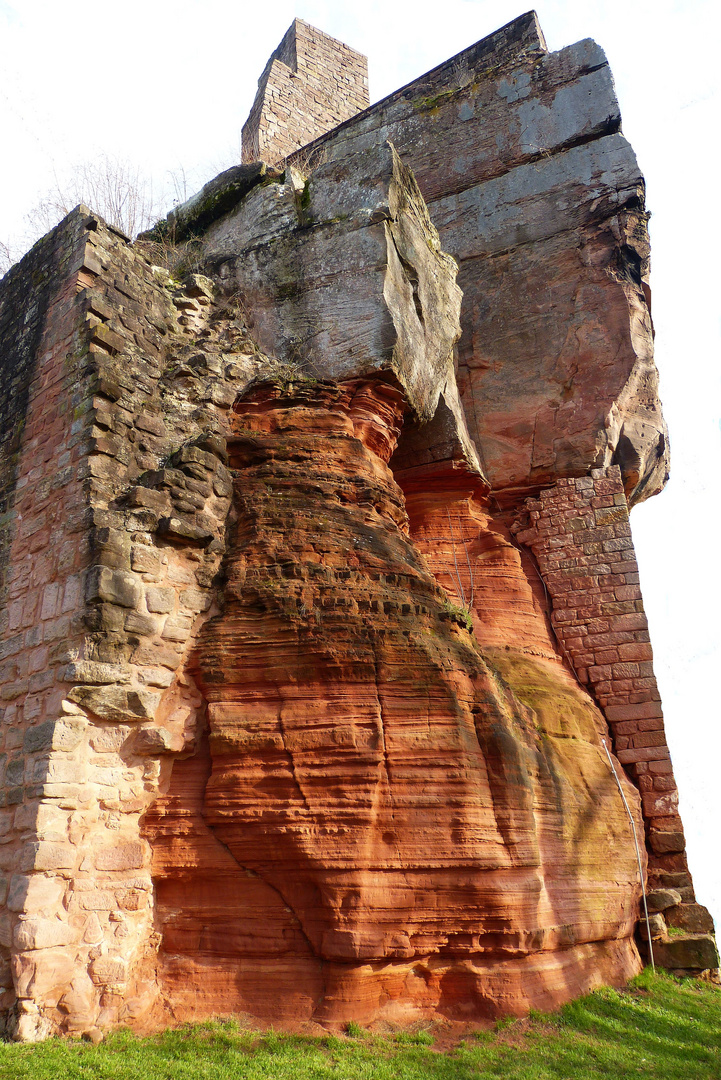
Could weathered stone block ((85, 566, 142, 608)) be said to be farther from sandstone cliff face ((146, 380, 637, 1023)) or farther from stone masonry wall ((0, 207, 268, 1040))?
sandstone cliff face ((146, 380, 637, 1023))

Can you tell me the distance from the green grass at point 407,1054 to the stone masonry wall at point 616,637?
75.6 inches

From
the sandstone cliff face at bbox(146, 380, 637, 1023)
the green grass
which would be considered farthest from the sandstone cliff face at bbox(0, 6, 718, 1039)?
the green grass

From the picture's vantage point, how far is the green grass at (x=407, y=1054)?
149 inches

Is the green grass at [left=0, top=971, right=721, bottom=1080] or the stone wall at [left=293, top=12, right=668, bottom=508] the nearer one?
the green grass at [left=0, top=971, right=721, bottom=1080]

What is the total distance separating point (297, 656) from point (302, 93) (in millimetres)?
15460

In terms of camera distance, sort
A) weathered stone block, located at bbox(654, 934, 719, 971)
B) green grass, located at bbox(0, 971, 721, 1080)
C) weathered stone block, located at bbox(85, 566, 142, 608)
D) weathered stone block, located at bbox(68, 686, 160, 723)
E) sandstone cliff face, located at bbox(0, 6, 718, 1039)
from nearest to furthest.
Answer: green grass, located at bbox(0, 971, 721, 1080) → sandstone cliff face, located at bbox(0, 6, 718, 1039) → weathered stone block, located at bbox(68, 686, 160, 723) → weathered stone block, located at bbox(85, 566, 142, 608) → weathered stone block, located at bbox(654, 934, 719, 971)

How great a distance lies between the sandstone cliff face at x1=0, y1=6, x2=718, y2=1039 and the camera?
452 cm

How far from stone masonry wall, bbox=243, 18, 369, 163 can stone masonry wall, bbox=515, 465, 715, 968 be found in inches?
415

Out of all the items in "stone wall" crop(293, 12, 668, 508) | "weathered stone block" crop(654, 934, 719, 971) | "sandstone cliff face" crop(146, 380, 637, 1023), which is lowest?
"weathered stone block" crop(654, 934, 719, 971)

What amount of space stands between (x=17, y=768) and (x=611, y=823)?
4764 mm

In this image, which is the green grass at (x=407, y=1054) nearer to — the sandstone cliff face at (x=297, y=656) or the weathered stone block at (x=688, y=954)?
A: the sandstone cliff face at (x=297, y=656)

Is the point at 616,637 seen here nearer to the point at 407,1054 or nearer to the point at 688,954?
the point at 688,954

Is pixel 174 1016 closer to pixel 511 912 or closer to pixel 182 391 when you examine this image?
pixel 511 912

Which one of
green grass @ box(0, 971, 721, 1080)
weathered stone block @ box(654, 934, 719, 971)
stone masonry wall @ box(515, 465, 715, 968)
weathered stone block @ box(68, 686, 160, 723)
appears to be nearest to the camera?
green grass @ box(0, 971, 721, 1080)
